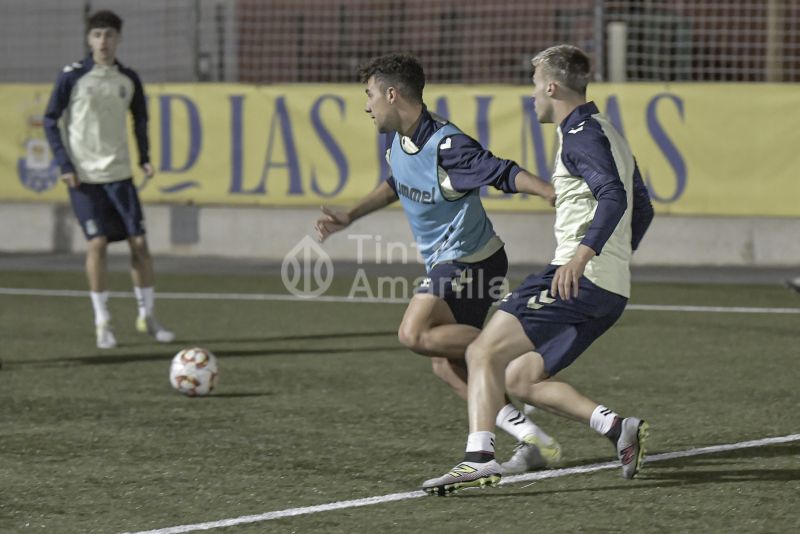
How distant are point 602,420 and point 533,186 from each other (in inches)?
39.4

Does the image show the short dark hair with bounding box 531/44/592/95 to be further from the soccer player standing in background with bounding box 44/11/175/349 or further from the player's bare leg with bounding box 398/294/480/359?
the soccer player standing in background with bounding box 44/11/175/349

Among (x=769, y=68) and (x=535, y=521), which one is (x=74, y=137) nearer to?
(x=535, y=521)

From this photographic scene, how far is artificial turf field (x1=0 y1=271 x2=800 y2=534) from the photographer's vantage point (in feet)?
19.0

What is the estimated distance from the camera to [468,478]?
592cm

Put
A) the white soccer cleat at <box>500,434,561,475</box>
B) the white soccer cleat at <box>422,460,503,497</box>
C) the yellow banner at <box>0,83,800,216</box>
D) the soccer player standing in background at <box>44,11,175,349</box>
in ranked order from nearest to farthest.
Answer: the white soccer cleat at <box>422,460,503,497</box> → the white soccer cleat at <box>500,434,561,475</box> → the soccer player standing in background at <box>44,11,175,349</box> → the yellow banner at <box>0,83,800,216</box>

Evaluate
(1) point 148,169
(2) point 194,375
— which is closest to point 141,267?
(1) point 148,169

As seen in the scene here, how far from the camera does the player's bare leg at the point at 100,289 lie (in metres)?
10.4

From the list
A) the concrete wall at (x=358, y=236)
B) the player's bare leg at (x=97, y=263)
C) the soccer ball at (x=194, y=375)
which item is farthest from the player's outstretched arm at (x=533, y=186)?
the concrete wall at (x=358, y=236)

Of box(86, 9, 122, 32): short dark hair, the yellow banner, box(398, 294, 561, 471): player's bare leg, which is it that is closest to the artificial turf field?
box(398, 294, 561, 471): player's bare leg

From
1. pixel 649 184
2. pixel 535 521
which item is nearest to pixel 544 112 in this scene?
pixel 535 521

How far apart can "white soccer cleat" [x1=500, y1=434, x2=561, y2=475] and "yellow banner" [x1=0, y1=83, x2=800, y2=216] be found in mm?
8805

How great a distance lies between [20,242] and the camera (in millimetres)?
16516

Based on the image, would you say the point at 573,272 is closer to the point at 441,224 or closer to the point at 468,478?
the point at 468,478

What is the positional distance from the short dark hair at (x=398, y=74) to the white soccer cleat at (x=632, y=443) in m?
1.65
